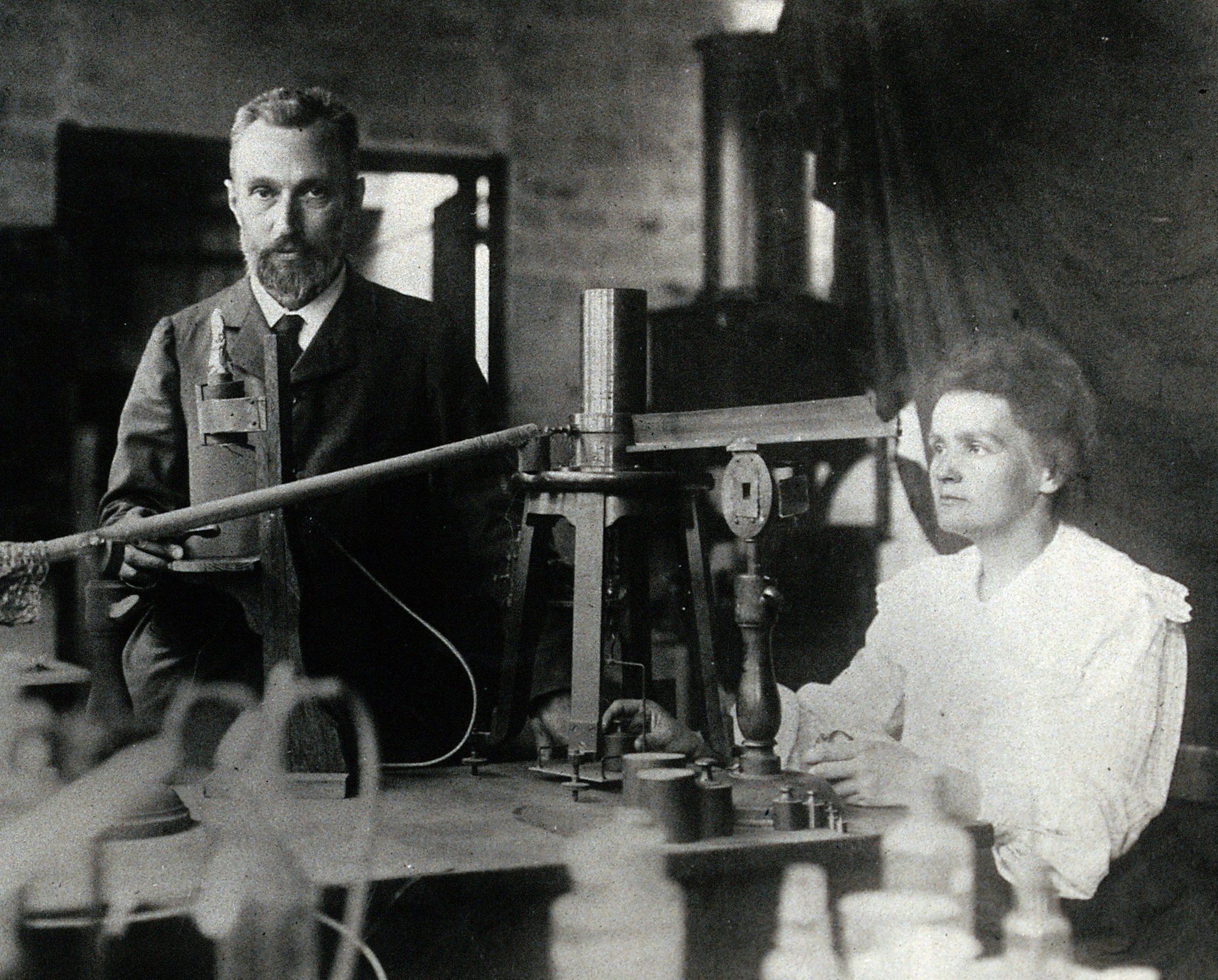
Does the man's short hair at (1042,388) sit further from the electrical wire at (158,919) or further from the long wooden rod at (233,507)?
the electrical wire at (158,919)

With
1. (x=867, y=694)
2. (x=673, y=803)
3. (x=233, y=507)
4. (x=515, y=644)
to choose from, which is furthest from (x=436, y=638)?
(x=867, y=694)

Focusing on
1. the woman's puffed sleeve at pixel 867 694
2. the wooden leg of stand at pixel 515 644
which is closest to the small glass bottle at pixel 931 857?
the woman's puffed sleeve at pixel 867 694

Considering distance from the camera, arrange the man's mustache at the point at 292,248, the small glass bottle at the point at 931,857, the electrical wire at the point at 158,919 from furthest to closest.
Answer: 1. the man's mustache at the point at 292,248
2. the small glass bottle at the point at 931,857
3. the electrical wire at the point at 158,919

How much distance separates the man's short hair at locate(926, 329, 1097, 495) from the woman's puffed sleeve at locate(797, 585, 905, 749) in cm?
38

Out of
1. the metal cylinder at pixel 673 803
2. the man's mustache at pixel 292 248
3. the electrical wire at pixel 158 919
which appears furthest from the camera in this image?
the man's mustache at pixel 292 248

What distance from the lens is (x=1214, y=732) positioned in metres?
2.04

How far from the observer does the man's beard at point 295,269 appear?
2211 mm

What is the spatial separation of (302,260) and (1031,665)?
1.33 m

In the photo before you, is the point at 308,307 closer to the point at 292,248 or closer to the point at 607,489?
the point at 292,248

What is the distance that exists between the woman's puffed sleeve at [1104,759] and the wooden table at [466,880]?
0.08 meters

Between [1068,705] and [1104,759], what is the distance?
0.09m

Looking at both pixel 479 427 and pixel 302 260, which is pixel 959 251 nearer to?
pixel 479 427

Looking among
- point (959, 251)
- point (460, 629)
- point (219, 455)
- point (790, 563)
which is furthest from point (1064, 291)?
point (219, 455)

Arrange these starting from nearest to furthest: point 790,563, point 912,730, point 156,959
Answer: point 156,959, point 912,730, point 790,563
